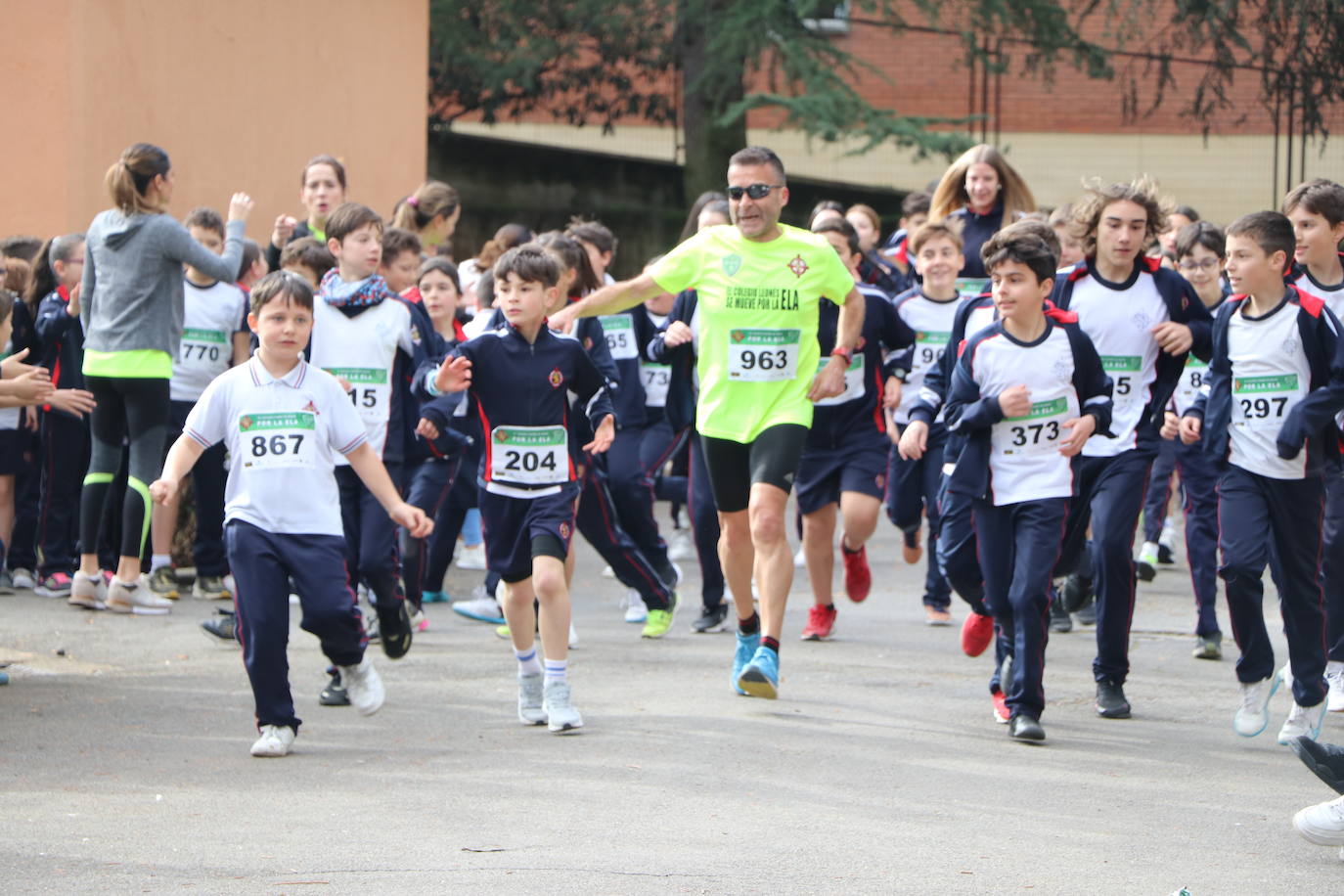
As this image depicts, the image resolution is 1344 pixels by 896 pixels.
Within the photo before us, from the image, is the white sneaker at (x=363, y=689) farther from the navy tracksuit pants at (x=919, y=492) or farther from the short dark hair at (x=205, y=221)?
the short dark hair at (x=205, y=221)

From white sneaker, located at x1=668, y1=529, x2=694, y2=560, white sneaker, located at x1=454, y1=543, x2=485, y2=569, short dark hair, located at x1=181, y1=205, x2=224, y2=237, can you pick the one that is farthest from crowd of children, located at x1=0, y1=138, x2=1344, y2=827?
white sneaker, located at x1=668, y1=529, x2=694, y2=560

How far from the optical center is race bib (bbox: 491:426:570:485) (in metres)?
7.38

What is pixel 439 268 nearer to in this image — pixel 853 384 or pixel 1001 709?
pixel 853 384

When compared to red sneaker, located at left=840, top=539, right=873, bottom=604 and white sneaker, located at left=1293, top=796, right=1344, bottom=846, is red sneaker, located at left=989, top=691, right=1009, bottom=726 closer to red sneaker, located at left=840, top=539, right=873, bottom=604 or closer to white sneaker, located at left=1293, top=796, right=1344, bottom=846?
white sneaker, located at left=1293, top=796, right=1344, bottom=846

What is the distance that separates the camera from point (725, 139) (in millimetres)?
21531

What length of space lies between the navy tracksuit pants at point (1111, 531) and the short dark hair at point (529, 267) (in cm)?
217

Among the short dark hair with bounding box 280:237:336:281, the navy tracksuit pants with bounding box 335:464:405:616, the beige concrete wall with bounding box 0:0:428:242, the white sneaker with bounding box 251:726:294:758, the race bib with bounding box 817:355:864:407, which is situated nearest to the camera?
the white sneaker with bounding box 251:726:294:758

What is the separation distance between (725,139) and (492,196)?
2.81 meters

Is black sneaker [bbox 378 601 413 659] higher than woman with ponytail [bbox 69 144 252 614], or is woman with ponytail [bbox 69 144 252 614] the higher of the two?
woman with ponytail [bbox 69 144 252 614]

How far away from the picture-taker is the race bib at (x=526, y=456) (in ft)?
24.2

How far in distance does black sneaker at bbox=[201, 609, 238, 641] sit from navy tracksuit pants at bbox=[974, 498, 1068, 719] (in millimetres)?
3498

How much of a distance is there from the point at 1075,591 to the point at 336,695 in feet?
12.9

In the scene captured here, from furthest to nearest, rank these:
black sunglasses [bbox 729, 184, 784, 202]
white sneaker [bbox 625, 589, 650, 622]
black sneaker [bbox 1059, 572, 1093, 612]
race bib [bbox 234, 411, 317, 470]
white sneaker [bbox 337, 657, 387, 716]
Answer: white sneaker [bbox 625, 589, 650, 622] → black sneaker [bbox 1059, 572, 1093, 612] → black sunglasses [bbox 729, 184, 784, 202] → white sneaker [bbox 337, 657, 387, 716] → race bib [bbox 234, 411, 317, 470]

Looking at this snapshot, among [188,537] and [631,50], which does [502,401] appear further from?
[631,50]
